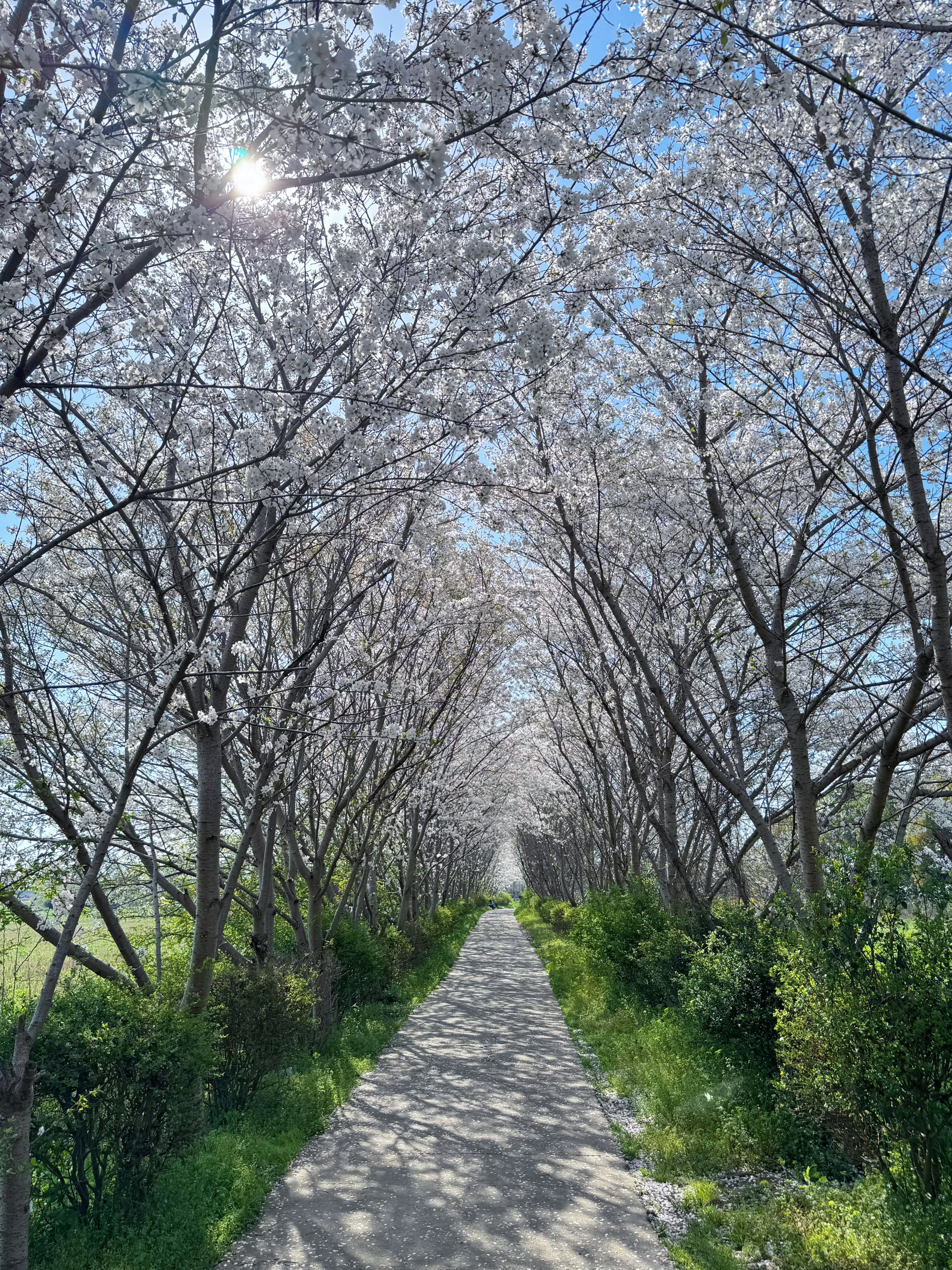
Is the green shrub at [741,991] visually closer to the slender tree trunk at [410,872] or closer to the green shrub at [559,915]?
the slender tree trunk at [410,872]

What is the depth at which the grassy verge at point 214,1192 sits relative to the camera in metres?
4.59

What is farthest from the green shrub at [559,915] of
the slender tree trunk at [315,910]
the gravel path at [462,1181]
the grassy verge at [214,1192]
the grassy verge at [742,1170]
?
the grassy verge at [214,1192]

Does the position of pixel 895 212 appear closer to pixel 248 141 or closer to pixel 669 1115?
pixel 248 141

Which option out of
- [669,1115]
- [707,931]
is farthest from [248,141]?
[707,931]

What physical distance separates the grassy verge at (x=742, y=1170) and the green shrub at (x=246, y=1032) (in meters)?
3.54

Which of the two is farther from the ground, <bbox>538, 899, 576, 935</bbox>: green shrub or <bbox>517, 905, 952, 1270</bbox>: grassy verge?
<bbox>517, 905, 952, 1270</bbox>: grassy verge

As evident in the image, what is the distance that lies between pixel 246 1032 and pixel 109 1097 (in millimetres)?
2702

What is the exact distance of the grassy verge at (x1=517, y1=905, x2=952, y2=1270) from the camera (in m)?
3.92

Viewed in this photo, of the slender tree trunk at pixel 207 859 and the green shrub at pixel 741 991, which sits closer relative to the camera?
the green shrub at pixel 741 991

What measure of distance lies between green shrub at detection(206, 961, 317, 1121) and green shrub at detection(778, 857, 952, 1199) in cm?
503

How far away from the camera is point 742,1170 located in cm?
577

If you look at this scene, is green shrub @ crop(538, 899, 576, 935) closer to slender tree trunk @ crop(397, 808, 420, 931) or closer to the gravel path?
slender tree trunk @ crop(397, 808, 420, 931)

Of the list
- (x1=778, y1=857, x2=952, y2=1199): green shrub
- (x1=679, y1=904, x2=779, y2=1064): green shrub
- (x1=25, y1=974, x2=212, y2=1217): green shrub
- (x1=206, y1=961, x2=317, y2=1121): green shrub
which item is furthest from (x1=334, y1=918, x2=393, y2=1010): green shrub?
(x1=778, y1=857, x2=952, y2=1199): green shrub

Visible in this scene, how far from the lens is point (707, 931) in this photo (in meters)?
9.89
